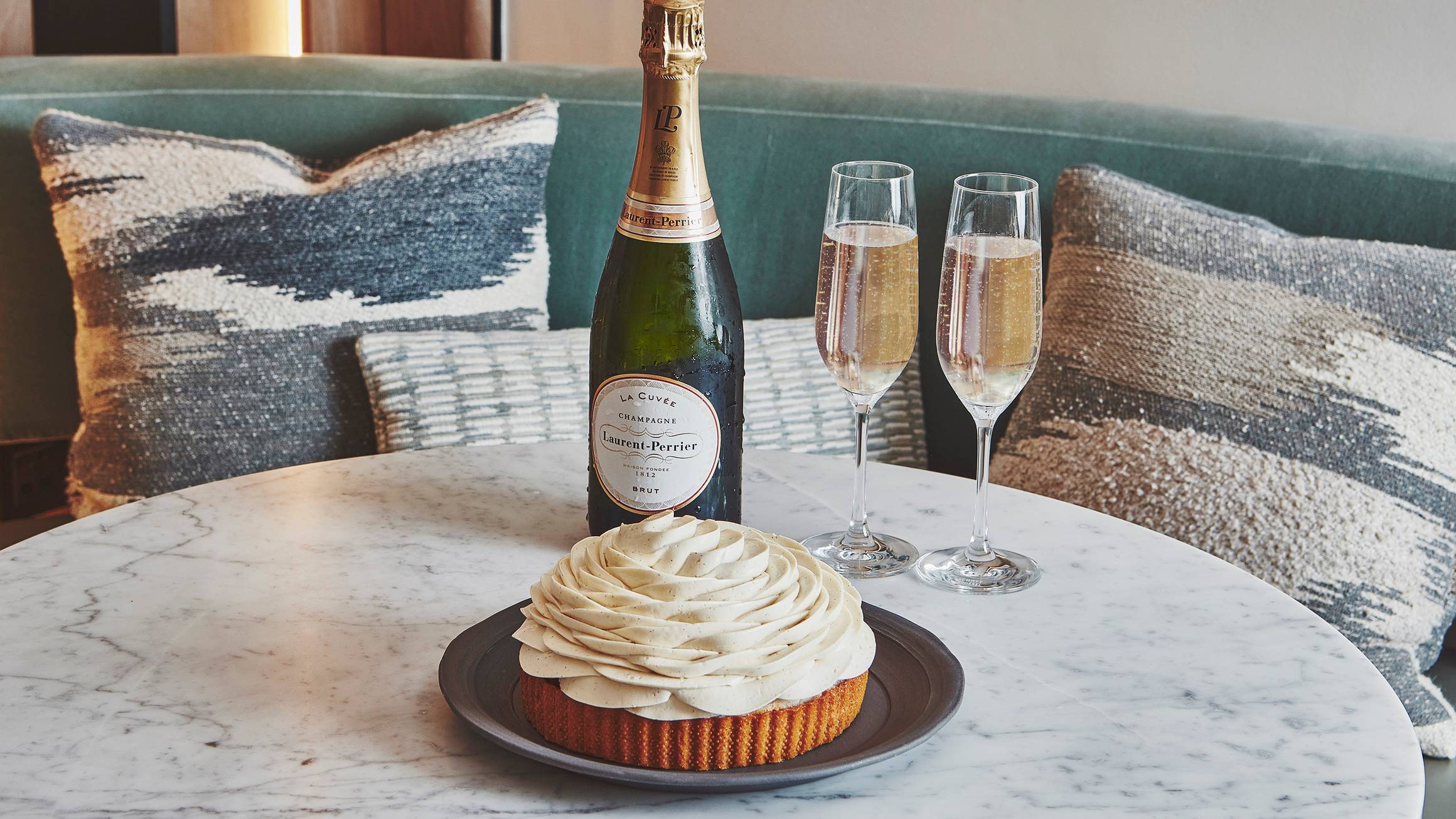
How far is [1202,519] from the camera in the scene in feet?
4.21

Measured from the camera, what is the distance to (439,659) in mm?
777

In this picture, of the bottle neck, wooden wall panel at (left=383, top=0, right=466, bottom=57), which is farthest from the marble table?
wooden wall panel at (left=383, top=0, right=466, bottom=57)

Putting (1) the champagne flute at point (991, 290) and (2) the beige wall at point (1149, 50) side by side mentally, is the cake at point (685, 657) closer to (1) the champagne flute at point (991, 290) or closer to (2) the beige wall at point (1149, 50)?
(1) the champagne flute at point (991, 290)

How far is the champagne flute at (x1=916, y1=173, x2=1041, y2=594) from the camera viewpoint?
2.76 feet

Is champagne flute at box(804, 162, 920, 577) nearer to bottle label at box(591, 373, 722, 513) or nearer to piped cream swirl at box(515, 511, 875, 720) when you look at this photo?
bottle label at box(591, 373, 722, 513)

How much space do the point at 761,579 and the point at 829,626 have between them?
4 cm

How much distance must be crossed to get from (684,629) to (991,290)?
0.33m

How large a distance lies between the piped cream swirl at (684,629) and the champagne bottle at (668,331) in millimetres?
188

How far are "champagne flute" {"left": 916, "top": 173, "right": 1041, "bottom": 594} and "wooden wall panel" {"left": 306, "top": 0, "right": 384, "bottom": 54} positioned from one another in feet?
7.24

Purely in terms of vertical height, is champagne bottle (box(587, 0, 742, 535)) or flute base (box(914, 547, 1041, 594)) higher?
champagne bottle (box(587, 0, 742, 535))

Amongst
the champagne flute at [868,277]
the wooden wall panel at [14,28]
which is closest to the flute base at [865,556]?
the champagne flute at [868,277]

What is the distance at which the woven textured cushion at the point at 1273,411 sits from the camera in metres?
1.25

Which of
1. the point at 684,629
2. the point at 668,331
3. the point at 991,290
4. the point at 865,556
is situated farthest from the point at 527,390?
the point at 684,629

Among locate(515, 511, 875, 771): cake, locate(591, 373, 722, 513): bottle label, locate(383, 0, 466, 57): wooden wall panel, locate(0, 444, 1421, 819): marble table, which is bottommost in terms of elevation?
locate(0, 444, 1421, 819): marble table
